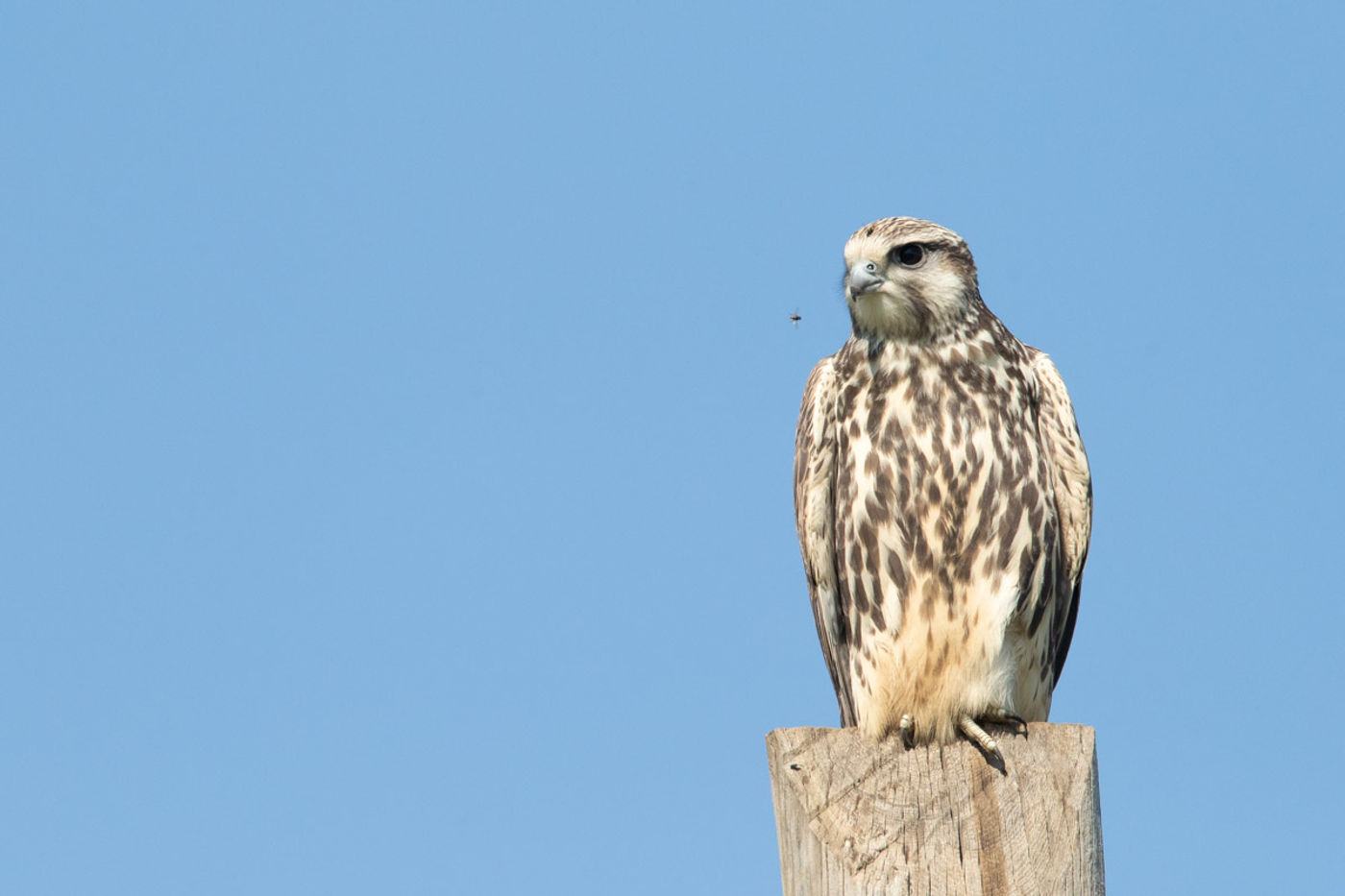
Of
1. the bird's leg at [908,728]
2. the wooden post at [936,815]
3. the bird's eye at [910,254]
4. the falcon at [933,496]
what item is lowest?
the wooden post at [936,815]

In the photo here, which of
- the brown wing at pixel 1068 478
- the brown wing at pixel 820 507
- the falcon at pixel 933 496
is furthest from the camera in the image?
the brown wing at pixel 820 507

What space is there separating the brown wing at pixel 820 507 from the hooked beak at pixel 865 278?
1.14ft

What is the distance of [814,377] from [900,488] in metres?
0.62

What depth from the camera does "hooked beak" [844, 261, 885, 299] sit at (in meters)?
5.47

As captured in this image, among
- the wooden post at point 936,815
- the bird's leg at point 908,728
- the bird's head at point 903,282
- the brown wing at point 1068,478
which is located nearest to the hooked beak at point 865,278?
the bird's head at point 903,282

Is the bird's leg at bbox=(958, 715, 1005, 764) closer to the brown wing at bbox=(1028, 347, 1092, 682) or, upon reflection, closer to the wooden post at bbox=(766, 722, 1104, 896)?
the wooden post at bbox=(766, 722, 1104, 896)

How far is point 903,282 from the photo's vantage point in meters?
5.50

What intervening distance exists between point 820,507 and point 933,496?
1.50ft

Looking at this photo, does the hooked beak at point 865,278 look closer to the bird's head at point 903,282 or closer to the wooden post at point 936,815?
the bird's head at point 903,282

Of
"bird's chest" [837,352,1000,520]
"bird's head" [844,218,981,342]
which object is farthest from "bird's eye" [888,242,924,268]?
"bird's chest" [837,352,1000,520]

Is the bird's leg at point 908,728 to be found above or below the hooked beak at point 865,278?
below

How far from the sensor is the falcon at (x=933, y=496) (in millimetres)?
5219

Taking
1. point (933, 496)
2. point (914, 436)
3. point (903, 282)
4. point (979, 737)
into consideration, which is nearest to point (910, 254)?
point (903, 282)

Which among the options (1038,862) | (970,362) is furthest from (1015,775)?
(970,362)
